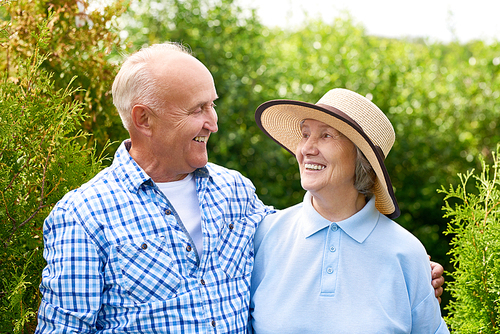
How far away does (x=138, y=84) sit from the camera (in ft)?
7.31

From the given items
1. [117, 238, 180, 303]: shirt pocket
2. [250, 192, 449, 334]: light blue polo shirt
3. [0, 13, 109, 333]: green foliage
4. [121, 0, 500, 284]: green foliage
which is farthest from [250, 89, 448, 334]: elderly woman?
[121, 0, 500, 284]: green foliage

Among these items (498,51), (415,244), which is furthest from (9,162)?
(498,51)

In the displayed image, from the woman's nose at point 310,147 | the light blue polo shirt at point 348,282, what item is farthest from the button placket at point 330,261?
the woman's nose at point 310,147

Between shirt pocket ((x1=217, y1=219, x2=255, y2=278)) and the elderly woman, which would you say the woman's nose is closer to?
the elderly woman

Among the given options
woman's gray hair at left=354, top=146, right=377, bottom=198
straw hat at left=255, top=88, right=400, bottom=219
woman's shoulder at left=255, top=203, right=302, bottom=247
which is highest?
straw hat at left=255, top=88, right=400, bottom=219

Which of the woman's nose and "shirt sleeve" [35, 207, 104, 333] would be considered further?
the woman's nose

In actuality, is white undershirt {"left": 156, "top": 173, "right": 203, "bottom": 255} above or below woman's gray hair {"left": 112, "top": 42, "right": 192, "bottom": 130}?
below

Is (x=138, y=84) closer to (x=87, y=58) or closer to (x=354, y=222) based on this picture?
(x=354, y=222)

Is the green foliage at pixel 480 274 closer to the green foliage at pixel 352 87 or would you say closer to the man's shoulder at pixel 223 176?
the man's shoulder at pixel 223 176

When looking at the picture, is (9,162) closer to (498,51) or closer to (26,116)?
(26,116)

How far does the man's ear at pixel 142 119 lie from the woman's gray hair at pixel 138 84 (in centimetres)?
3

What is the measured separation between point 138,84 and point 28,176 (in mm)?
754

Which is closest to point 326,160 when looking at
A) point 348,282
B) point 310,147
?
point 310,147

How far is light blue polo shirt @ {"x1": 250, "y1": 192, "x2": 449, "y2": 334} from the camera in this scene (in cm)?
216
